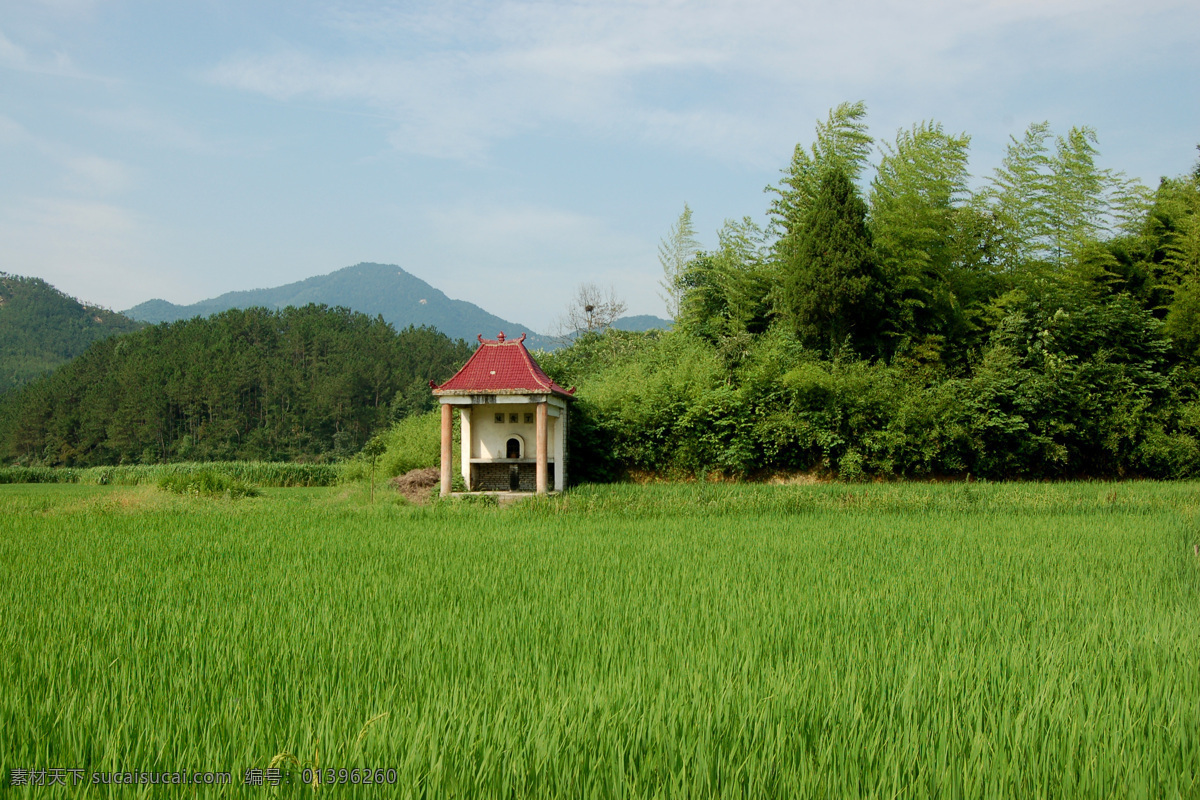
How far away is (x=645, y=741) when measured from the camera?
2531 mm

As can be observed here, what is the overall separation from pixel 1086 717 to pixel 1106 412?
20.1 metres

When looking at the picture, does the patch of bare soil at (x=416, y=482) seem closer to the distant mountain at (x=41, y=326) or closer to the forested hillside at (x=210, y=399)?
the forested hillside at (x=210, y=399)

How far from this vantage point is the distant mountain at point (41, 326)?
275ft

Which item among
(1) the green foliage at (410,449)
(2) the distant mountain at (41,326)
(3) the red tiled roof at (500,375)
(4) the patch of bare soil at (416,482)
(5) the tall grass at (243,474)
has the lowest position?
(5) the tall grass at (243,474)

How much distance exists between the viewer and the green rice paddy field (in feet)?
7.48

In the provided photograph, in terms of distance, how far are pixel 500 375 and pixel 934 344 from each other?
1165 cm

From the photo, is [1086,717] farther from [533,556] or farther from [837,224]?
[837,224]

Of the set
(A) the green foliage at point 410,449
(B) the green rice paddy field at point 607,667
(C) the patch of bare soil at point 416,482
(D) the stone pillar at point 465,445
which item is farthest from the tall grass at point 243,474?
Result: (B) the green rice paddy field at point 607,667

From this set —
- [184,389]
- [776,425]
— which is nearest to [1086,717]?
[776,425]

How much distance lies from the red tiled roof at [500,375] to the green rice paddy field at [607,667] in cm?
724

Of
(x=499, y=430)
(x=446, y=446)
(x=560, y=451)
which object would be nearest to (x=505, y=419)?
(x=499, y=430)

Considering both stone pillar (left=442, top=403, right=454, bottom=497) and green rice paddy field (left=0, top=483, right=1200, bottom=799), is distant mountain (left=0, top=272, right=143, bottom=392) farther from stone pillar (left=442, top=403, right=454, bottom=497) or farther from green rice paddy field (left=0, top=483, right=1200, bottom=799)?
green rice paddy field (left=0, top=483, right=1200, bottom=799)

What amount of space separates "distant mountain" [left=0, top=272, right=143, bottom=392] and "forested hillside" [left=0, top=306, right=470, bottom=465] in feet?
126

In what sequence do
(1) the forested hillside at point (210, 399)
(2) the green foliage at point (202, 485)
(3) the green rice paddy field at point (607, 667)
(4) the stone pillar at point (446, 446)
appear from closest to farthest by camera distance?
1. (3) the green rice paddy field at point (607, 667)
2. (4) the stone pillar at point (446, 446)
3. (2) the green foliage at point (202, 485)
4. (1) the forested hillside at point (210, 399)
